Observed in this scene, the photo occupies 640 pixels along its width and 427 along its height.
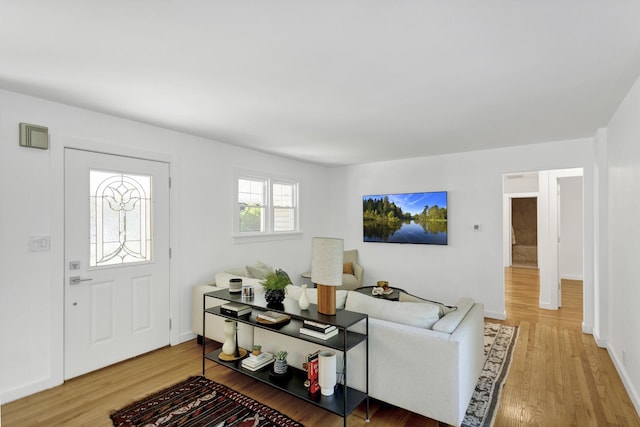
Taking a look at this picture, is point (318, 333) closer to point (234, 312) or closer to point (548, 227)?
point (234, 312)

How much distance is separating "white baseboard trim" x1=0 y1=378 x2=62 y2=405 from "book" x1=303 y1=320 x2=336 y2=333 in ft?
7.49

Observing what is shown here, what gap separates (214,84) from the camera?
2.42 metres

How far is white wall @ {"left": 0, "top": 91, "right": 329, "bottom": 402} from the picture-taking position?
254 centimetres

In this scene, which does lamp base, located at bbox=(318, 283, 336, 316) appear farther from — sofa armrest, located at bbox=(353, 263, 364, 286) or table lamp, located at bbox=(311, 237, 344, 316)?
sofa armrest, located at bbox=(353, 263, 364, 286)

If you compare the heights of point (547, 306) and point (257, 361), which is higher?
point (257, 361)

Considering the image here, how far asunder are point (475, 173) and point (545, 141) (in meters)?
0.94

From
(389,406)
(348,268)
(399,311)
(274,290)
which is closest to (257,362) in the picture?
(274,290)

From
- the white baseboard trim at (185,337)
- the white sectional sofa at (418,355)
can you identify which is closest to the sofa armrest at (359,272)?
the white baseboard trim at (185,337)

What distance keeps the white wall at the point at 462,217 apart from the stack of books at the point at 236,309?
3353 millimetres

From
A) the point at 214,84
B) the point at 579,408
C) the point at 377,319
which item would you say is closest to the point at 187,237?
the point at 214,84

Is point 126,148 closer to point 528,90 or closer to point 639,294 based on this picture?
point 528,90

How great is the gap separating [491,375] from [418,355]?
4.27ft

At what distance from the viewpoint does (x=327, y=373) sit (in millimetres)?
2260

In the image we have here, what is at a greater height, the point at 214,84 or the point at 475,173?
the point at 214,84
